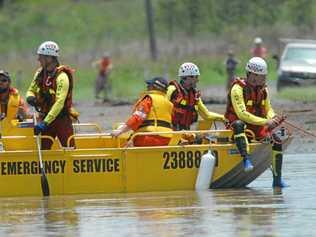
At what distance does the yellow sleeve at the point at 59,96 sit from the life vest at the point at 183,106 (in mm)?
1660

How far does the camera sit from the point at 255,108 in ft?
63.5

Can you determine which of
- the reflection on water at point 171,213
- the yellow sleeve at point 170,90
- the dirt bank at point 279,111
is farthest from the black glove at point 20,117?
the dirt bank at point 279,111

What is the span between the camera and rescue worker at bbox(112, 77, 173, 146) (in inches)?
740

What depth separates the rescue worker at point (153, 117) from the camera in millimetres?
18797

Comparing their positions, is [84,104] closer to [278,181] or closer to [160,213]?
[278,181]

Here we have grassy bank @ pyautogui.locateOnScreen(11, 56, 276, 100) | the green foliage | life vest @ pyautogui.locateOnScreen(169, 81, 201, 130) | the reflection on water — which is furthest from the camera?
the green foliage

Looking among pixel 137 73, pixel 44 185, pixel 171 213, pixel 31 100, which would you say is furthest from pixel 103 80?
pixel 171 213

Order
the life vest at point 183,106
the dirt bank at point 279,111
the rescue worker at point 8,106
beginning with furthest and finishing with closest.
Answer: the dirt bank at point 279,111
the life vest at point 183,106
the rescue worker at point 8,106

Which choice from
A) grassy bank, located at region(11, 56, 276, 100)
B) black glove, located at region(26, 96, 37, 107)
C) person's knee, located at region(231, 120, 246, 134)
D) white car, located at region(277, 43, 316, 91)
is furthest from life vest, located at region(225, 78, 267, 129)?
grassy bank, located at region(11, 56, 276, 100)

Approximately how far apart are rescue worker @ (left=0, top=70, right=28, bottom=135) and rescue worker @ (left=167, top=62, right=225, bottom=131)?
7.08 feet

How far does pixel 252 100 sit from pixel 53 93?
8.87 ft

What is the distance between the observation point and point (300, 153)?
2484 centimetres

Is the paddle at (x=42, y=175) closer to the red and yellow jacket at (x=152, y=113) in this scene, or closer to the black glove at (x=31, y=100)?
the black glove at (x=31, y=100)

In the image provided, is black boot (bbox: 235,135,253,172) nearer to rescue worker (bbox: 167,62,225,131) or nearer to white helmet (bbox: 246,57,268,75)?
white helmet (bbox: 246,57,268,75)
